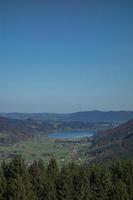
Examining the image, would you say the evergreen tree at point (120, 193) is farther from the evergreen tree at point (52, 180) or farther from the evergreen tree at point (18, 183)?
the evergreen tree at point (18, 183)

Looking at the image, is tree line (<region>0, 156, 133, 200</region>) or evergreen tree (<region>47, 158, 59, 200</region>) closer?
tree line (<region>0, 156, 133, 200</region>)

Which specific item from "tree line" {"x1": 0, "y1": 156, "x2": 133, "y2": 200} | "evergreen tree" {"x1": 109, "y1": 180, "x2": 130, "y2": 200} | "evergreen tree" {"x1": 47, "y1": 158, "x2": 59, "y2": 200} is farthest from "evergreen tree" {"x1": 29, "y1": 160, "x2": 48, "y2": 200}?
"evergreen tree" {"x1": 109, "y1": 180, "x2": 130, "y2": 200}

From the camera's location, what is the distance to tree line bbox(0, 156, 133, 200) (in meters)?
35.7

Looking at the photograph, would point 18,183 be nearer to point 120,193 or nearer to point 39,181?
point 39,181

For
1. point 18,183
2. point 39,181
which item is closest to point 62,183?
point 39,181

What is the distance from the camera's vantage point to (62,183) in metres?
39.0

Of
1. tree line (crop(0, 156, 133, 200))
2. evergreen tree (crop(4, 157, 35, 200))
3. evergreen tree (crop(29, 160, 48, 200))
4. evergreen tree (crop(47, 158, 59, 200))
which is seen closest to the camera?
evergreen tree (crop(4, 157, 35, 200))

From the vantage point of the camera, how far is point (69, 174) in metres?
40.4

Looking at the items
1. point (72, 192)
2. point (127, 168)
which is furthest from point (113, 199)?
point (127, 168)

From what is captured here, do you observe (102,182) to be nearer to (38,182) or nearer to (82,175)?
(82,175)

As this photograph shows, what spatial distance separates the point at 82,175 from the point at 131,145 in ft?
401

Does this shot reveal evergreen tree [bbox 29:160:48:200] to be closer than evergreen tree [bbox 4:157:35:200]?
No

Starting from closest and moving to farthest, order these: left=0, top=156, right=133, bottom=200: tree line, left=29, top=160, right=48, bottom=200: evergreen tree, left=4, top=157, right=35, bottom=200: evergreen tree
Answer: left=4, top=157, right=35, bottom=200: evergreen tree, left=0, top=156, right=133, bottom=200: tree line, left=29, top=160, right=48, bottom=200: evergreen tree

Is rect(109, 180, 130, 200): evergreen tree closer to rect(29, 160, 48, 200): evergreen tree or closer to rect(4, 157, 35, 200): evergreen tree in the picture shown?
rect(29, 160, 48, 200): evergreen tree
